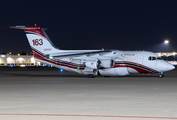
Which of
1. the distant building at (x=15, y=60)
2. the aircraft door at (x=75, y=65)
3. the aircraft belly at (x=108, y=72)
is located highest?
the distant building at (x=15, y=60)

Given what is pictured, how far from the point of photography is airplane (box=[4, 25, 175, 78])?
3334 centimetres

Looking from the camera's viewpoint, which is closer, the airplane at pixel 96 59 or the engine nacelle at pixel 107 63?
the engine nacelle at pixel 107 63

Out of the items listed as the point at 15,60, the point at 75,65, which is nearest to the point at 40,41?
the point at 75,65

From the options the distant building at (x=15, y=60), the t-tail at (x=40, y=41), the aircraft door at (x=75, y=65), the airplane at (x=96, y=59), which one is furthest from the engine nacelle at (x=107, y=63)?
the distant building at (x=15, y=60)

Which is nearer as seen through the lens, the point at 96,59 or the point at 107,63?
the point at 107,63

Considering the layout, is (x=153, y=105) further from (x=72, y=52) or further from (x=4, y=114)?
(x=72, y=52)

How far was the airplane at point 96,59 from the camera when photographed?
33344 mm

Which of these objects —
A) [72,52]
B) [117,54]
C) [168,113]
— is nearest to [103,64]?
[117,54]

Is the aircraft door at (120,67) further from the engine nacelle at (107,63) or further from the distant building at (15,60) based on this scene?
the distant building at (15,60)

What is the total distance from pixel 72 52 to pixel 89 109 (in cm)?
2442

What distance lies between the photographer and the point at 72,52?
3588 centimetres

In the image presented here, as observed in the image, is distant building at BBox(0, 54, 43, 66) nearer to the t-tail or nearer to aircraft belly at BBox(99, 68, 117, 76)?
the t-tail

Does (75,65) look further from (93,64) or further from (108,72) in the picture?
(108,72)

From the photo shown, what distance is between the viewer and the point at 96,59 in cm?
3391
